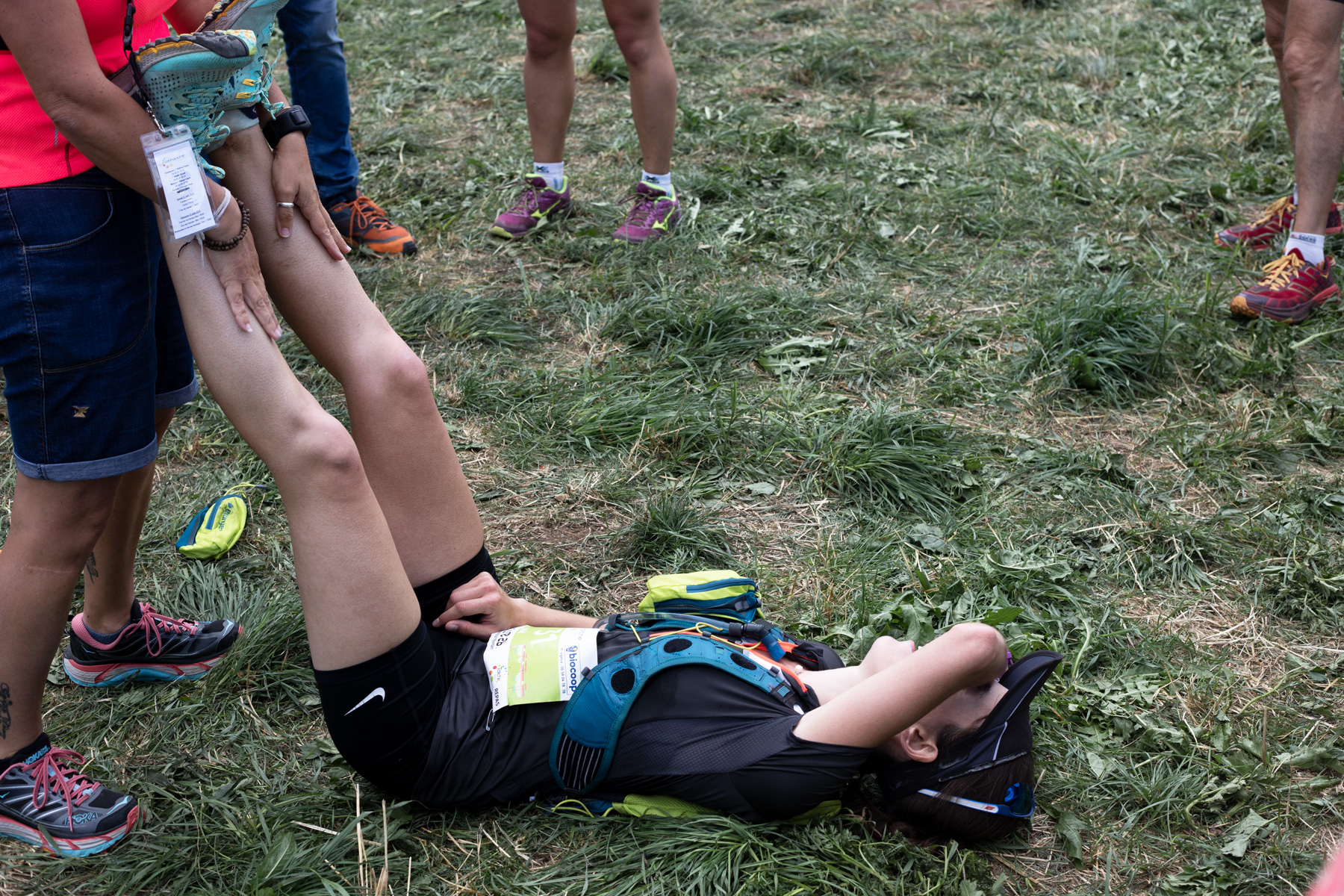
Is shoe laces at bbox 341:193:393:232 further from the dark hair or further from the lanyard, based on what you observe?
the dark hair

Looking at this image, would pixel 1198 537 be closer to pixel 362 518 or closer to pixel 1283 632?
pixel 1283 632

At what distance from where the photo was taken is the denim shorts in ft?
5.84

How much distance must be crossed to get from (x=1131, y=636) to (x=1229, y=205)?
3.03m

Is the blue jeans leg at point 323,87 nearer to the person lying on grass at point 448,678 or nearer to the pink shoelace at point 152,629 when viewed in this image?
the pink shoelace at point 152,629

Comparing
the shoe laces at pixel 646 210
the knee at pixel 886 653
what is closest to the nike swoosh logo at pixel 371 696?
the knee at pixel 886 653

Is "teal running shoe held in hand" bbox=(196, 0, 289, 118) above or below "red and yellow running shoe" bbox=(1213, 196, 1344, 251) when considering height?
above

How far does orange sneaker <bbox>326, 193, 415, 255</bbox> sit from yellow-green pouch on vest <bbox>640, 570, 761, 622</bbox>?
2.65 m

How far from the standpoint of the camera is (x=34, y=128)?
5.84ft

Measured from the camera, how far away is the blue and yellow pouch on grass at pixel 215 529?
289cm

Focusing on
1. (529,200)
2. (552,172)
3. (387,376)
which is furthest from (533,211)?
(387,376)

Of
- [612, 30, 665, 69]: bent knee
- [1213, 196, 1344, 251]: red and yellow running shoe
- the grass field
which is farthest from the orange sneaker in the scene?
[1213, 196, 1344, 251]: red and yellow running shoe

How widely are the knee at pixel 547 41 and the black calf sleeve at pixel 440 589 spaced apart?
2.79 m

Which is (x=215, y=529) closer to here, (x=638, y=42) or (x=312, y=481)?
(x=312, y=481)

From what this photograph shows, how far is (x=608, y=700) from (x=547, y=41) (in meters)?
3.23
